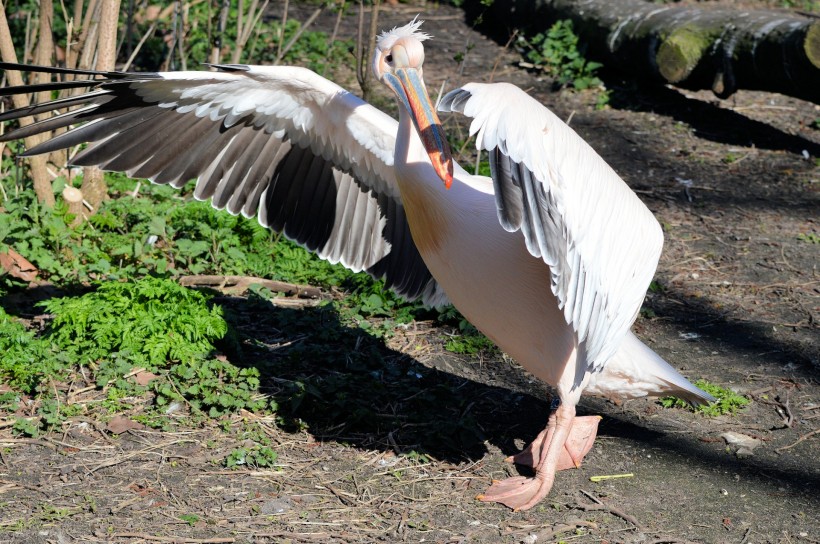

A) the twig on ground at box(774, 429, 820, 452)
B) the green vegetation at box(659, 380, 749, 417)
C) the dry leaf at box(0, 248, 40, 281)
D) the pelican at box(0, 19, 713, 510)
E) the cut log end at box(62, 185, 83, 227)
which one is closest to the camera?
the pelican at box(0, 19, 713, 510)

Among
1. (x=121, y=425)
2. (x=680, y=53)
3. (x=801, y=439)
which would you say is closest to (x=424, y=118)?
(x=121, y=425)

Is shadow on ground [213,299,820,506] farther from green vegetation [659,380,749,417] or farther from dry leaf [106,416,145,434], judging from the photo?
dry leaf [106,416,145,434]

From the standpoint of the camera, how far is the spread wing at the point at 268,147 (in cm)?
340

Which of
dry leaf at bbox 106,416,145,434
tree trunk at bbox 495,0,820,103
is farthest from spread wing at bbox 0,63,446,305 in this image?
tree trunk at bbox 495,0,820,103

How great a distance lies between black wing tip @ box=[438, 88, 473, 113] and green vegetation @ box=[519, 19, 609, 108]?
15.5 feet

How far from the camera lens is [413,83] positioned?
9.55 ft

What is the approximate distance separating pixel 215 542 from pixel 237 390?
0.86 m

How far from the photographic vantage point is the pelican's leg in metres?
3.10

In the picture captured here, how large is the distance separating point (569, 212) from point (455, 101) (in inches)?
18.3

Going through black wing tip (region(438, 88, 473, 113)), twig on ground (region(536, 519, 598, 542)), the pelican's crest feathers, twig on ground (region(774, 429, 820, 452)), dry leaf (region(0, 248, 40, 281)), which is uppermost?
the pelican's crest feathers

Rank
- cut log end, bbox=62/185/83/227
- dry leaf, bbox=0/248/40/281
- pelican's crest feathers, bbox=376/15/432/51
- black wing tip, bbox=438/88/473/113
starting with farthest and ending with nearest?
cut log end, bbox=62/185/83/227 < dry leaf, bbox=0/248/40/281 < pelican's crest feathers, bbox=376/15/432/51 < black wing tip, bbox=438/88/473/113

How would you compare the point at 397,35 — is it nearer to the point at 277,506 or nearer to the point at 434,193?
the point at 434,193

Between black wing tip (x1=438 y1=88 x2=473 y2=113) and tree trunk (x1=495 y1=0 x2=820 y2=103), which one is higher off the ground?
tree trunk (x1=495 y1=0 x2=820 y2=103)

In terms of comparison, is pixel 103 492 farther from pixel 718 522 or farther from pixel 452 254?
pixel 718 522
